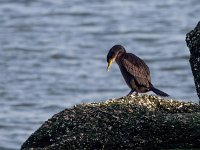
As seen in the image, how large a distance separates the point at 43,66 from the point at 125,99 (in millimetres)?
16768

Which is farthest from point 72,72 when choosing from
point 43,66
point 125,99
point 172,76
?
point 125,99

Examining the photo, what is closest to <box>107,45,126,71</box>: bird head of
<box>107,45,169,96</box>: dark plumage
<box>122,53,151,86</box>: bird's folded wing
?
<box>107,45,169,96</box>: dark plumage

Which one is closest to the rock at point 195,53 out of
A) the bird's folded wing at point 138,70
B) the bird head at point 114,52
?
the bird's folded wing at point 138,70

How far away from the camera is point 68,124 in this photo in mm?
9328

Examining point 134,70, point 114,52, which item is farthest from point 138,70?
point 114,52

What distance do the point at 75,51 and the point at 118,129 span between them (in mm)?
18792

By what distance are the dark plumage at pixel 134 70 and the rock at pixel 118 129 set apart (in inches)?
90.0

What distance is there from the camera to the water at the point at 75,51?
76.1 ft

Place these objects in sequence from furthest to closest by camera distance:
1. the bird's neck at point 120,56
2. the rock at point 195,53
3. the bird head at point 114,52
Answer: the bird's neck at point 120,56 < the bird head at point 114,52 < the rock at point 195,53

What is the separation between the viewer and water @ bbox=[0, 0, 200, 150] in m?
23.2

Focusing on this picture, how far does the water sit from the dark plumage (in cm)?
775

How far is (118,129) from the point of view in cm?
912

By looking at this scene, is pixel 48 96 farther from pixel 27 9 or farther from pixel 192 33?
pixel 192 33

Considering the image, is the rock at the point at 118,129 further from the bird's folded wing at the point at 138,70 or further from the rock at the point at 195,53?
the bird's folded wing at the point at 138,70
